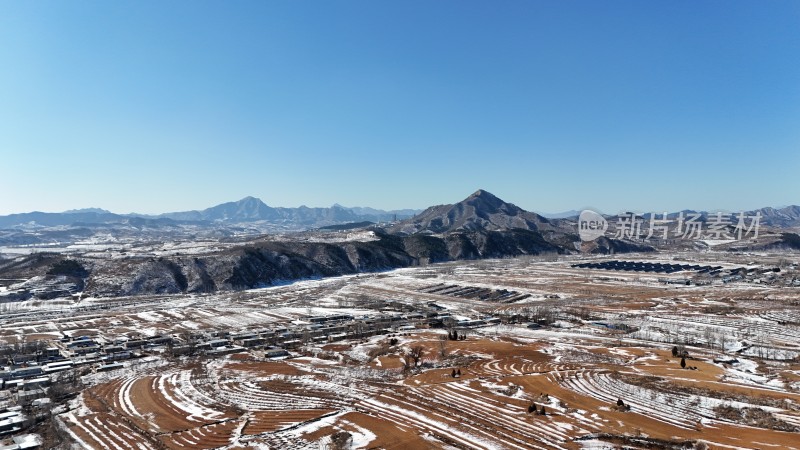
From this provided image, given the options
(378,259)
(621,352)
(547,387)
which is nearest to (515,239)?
(378,259)

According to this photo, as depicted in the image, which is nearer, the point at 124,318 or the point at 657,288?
the point at 124,318

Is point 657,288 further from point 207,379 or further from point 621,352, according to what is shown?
point 207,379

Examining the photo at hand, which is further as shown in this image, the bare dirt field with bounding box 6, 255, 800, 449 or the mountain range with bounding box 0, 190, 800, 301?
the mountain range with bounding box 0, 190, 800, 301

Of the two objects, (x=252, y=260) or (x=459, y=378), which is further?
(x=252, y=260)

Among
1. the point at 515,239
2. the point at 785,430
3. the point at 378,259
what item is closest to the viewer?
the point at 785,430

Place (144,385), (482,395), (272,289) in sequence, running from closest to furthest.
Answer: (482,395) < (144,385) < (272,289)

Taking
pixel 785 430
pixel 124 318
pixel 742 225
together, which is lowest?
pixel 124 318

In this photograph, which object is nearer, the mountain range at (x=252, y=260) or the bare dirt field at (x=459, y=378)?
the bare dirt field at (x=459, y=378)

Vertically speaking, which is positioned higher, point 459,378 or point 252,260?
point 252,260

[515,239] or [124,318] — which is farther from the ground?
[515,239]

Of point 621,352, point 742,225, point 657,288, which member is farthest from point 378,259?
point 742,225
